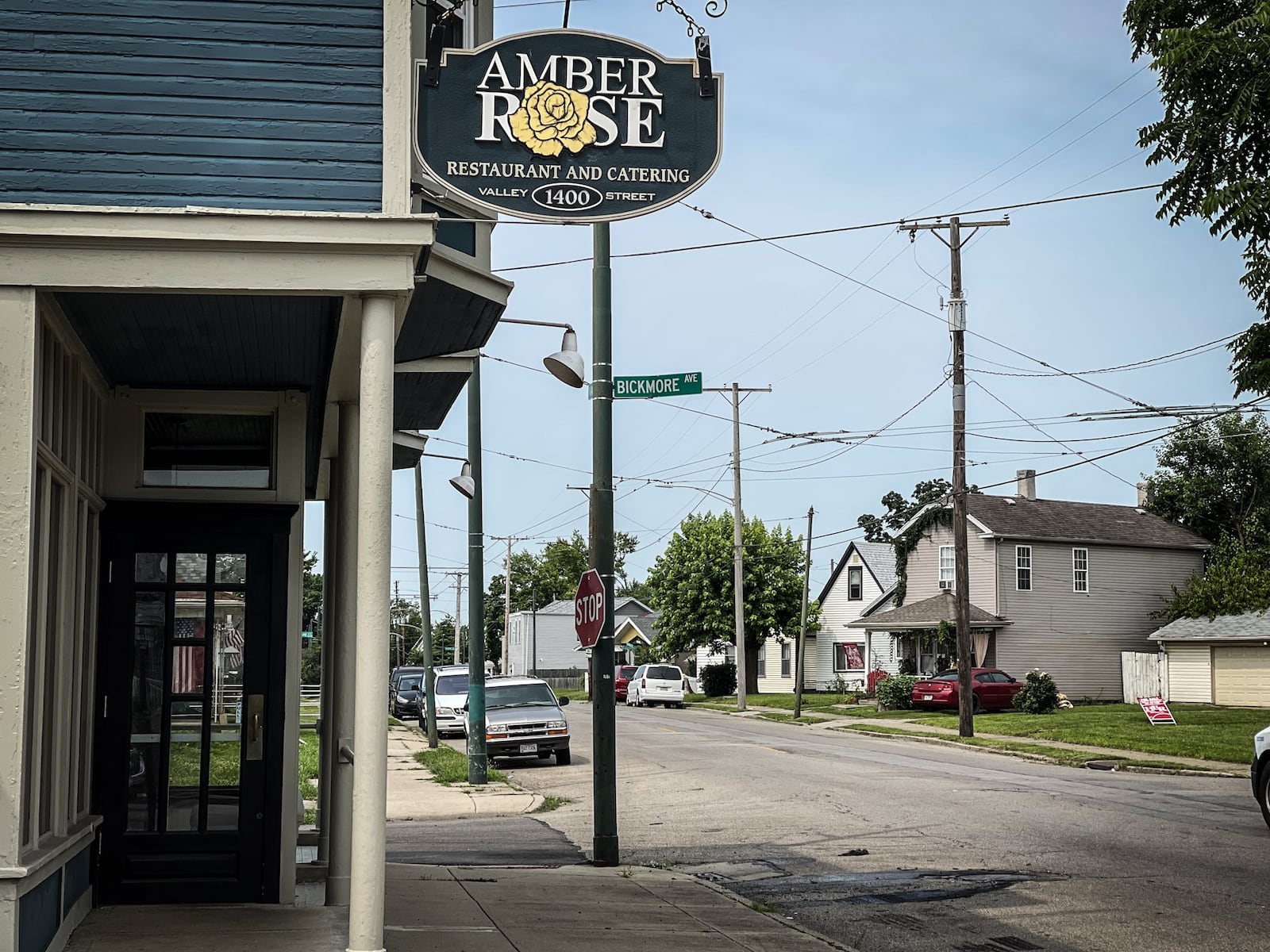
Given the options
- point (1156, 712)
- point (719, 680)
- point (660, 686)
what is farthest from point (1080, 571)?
point (719, 680)

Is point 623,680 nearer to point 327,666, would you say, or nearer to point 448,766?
point 448,766

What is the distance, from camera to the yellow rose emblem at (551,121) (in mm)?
7367

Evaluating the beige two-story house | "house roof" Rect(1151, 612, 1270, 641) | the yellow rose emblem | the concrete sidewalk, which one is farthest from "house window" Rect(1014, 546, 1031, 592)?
the yellow rose emblem

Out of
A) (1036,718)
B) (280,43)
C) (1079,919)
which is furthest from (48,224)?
(1036,718)

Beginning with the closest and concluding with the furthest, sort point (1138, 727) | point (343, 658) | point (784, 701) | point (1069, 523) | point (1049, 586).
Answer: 1. point (343, 658)
2. point (1138, 727)
3. point (1049, 586)
4. point (1069, 523)
5. point (784, 701)

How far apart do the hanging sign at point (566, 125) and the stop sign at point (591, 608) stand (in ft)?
18.7

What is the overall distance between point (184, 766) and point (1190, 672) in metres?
42.9

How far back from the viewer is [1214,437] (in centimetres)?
6794

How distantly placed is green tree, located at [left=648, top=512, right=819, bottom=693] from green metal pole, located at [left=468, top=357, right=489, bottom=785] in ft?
133

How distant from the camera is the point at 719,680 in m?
63.5

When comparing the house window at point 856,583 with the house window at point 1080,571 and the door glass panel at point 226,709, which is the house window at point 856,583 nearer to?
the house window at point 1080,571

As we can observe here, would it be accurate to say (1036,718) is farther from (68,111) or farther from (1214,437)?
(1214,437)

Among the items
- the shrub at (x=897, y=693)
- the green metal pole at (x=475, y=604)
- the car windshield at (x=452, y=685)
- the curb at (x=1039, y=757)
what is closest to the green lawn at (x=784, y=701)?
the shrub at (x=897, y=693)

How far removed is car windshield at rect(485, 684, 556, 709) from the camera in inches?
1045
